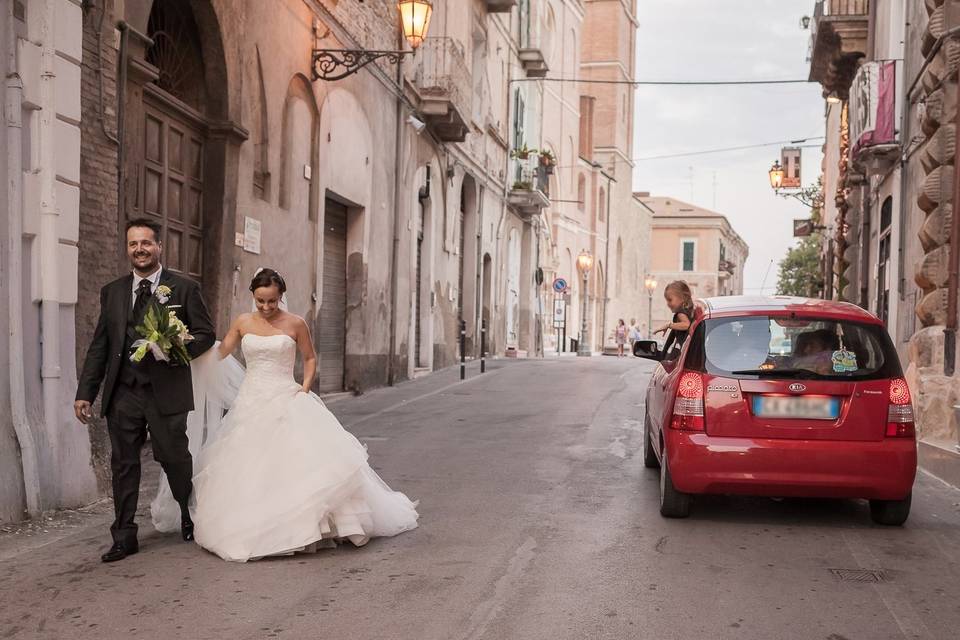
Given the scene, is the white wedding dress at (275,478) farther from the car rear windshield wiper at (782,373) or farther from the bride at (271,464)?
the car rear windshield wiper at (782,373)

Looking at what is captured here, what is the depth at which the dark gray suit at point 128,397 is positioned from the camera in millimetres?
6191

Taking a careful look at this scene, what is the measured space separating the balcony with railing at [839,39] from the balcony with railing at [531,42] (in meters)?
10.3

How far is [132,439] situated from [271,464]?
2.64 ft

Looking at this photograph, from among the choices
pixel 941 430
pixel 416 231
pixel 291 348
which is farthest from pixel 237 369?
pixel 416 231

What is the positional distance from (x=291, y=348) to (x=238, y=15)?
23.8 ft

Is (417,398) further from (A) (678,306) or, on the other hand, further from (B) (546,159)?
(B) (546,159)

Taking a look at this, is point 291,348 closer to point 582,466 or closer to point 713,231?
point 582,466

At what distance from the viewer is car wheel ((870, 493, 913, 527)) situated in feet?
23.8

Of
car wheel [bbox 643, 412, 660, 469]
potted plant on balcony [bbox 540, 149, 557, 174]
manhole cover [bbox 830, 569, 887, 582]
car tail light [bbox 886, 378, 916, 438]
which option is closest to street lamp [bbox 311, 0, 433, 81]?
car wheel [bbox 643, 412, 660, 469]

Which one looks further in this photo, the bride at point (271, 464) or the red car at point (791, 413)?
the red car at point (791, 413)

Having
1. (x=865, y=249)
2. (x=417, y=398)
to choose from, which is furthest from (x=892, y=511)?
(x=865, y=249)

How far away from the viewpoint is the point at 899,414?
7137 millimetres

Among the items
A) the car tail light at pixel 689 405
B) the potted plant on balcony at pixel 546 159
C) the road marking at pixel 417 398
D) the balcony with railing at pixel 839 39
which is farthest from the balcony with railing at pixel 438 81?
the car tail light at pixel 689 405

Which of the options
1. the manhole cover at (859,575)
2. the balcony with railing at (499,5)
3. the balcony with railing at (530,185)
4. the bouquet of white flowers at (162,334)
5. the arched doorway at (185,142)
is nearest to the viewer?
the manhole cover at (859,575)
